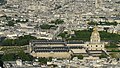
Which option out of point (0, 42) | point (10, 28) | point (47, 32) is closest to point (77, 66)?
point (0, 42)

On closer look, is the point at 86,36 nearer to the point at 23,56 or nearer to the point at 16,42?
the point at 16,42

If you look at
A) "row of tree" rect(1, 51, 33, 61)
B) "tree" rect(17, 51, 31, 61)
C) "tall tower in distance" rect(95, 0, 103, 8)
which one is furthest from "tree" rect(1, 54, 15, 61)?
"tall tower in distance" rect(95, 0, 103, 8)

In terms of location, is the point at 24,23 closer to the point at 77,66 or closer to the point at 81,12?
the point at 81,12

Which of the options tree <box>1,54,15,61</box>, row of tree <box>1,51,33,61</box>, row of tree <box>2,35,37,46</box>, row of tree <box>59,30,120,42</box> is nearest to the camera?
tree <box>1,54,15,61</box>

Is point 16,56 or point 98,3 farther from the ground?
point 16,56

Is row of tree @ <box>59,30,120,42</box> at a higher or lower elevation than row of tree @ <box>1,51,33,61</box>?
lower

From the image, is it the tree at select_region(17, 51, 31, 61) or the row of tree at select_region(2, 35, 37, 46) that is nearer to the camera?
the tree at select_region(17, 51, 31, 61)

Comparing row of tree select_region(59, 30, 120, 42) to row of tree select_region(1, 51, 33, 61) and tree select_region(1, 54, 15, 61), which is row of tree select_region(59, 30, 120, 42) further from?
tree select_region(1, 54, 15, 61)

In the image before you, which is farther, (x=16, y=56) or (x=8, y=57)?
(x=16, y=56)

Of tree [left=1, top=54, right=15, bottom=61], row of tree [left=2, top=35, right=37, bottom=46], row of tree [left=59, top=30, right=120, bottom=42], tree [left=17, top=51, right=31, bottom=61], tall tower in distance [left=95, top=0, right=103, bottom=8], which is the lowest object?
tall tower in distance [left=95, top=0, right=103, bottom=8]

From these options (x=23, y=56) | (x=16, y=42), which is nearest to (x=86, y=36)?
(x=16, y=42)

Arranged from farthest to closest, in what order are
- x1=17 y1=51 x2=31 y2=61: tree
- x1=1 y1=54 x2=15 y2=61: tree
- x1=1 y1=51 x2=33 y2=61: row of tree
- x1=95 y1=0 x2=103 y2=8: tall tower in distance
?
1. x1=95 y1=0 x2=103 y2=8: tall tower in distance
2. x1=17 y1=51 x2=31 y2=61: tree
3. x1=1 y1=51 x2=33 y2=61: row of tree
4. x1=1 y1=54 x2=15 y2=61: tree
